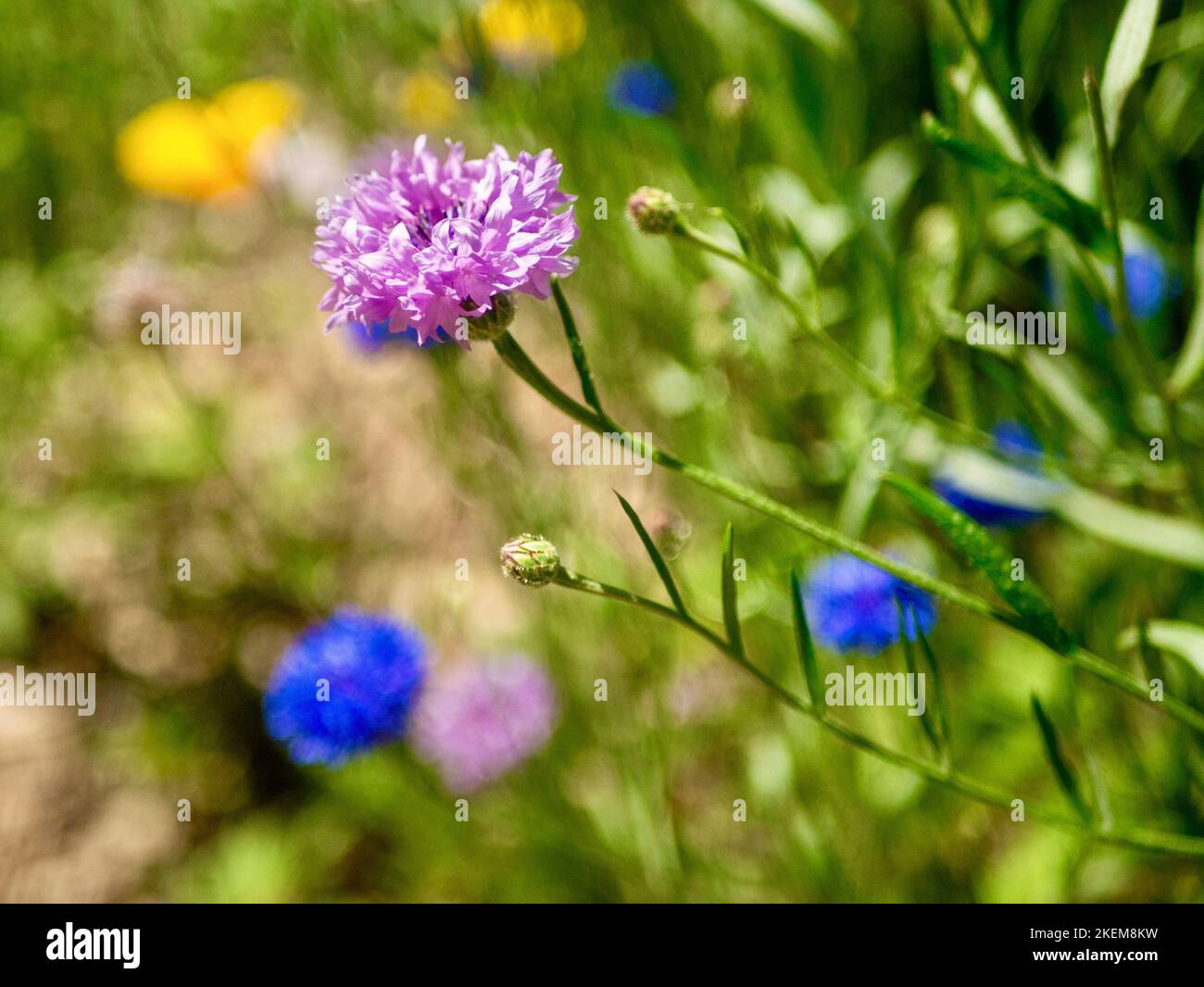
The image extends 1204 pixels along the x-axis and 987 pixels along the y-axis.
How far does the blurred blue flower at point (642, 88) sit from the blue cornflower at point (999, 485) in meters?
0.65

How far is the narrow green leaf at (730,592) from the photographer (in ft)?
1.80

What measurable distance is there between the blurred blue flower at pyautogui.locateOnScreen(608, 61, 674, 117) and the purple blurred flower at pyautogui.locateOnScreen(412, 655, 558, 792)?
74 cm

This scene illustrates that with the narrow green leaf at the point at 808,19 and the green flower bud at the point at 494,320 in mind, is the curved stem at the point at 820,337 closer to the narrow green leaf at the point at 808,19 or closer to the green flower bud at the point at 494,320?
the green flower bud at the point at 494,320

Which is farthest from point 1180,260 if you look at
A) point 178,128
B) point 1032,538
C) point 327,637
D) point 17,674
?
point 17,674

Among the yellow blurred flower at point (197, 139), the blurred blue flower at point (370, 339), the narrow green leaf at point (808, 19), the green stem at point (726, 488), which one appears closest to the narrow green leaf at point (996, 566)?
the green stem at point (726, 488)

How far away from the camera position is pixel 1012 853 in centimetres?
111

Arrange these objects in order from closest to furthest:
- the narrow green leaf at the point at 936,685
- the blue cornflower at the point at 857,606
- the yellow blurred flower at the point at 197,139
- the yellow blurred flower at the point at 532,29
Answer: the narrow green leaf at the point at 936,685
the blue cornflower at the point at 857,606
the yellow blurred flower at the point at 532,29
the yellow blurred flower at the point at 197,139

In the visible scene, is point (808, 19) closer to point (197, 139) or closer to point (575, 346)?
point (575, 346)

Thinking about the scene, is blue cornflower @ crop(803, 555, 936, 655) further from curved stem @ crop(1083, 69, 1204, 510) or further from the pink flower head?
the pink flower head

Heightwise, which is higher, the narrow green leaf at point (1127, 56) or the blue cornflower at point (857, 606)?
the narrow green leaf at point (1127, 56)

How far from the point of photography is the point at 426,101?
51.4 inches

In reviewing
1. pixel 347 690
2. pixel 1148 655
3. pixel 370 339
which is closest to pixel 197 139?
pixel 370 339

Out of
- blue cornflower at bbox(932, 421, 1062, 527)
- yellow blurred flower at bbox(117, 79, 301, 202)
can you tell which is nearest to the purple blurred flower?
blue cornflower at bbox(932, 421, 1062, 527)

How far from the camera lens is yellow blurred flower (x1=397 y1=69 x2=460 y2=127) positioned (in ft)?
4.30
